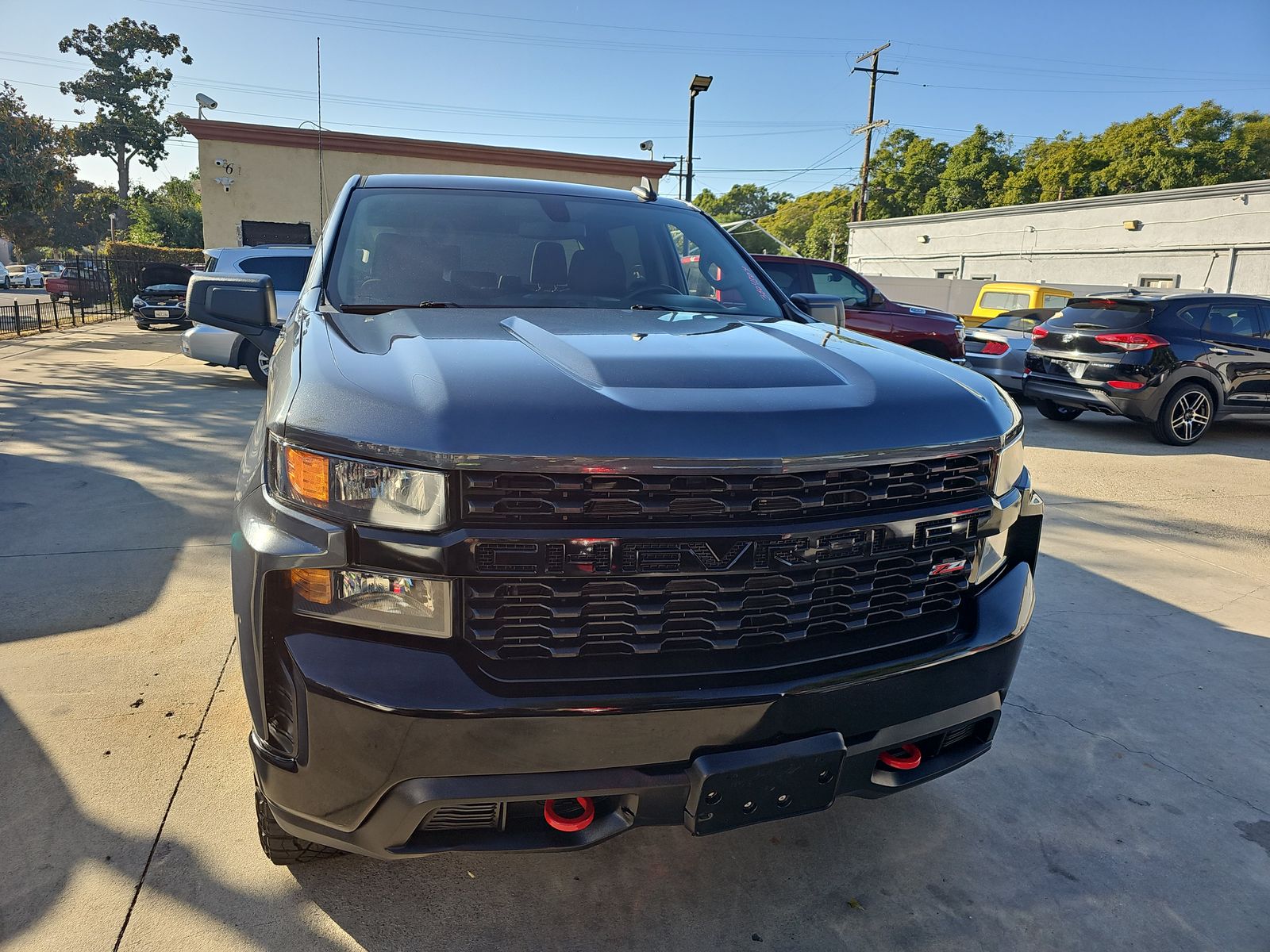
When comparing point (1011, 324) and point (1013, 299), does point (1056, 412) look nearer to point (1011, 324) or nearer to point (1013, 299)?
point (1011, 324)

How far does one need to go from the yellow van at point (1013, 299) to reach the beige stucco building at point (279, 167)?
1005 centimetres

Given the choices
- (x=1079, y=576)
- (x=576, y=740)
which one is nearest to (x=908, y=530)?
(x=576, y=740)

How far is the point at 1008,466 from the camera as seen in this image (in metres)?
1.99

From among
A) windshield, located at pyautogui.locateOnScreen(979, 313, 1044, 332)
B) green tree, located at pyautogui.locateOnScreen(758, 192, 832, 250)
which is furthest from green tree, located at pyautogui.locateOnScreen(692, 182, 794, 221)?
windshield, located at pyautogui.locateOnScreen(979, 313, 1044, 332)

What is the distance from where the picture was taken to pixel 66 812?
2.28 meters

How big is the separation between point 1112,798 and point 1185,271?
3088cm

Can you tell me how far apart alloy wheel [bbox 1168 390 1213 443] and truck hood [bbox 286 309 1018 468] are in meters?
8.13

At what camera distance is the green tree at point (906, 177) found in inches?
2594

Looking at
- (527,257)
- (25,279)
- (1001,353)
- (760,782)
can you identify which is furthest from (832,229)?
(760,782)

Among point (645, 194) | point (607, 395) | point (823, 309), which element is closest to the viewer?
point (607, 395)

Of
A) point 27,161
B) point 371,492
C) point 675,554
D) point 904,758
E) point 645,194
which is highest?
point 27,161

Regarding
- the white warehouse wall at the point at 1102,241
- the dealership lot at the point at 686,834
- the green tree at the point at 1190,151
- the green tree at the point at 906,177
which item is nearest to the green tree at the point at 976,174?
the green tree at the point at 906,177

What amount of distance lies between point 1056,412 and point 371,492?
419 inches

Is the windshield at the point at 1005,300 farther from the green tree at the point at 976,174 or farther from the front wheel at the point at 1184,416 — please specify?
the green tree at the point at 976,174
